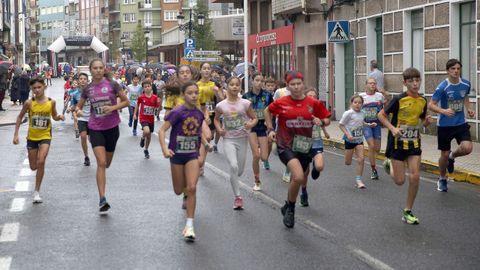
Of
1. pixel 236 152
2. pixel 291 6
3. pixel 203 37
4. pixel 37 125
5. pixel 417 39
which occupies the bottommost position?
pixel 236 152

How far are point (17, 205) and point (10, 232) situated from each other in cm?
192

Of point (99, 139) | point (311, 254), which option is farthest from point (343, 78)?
point (311, 254)

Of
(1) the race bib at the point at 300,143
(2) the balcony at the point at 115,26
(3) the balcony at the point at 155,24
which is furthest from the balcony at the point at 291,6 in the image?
(2) the balcony at the point at 115,26

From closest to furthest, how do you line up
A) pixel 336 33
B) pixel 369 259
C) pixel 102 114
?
pixel 369 259 → pixel 102 114 → pixel 336 33

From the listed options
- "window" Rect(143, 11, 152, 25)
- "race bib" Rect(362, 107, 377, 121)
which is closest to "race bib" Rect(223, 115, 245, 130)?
"race bib" Rect(362, 107, 377, 121)

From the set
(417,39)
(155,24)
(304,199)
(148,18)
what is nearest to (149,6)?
(148,18)

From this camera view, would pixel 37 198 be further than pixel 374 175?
No

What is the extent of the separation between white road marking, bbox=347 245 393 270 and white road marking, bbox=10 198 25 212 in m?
4.30

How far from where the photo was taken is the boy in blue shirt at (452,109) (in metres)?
11.1

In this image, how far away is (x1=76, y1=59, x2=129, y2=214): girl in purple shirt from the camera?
10172 mm

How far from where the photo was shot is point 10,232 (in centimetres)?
872

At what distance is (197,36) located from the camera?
184 feet

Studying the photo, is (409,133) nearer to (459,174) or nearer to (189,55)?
(459,174)

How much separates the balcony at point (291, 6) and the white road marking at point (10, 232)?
2138 centimetres
